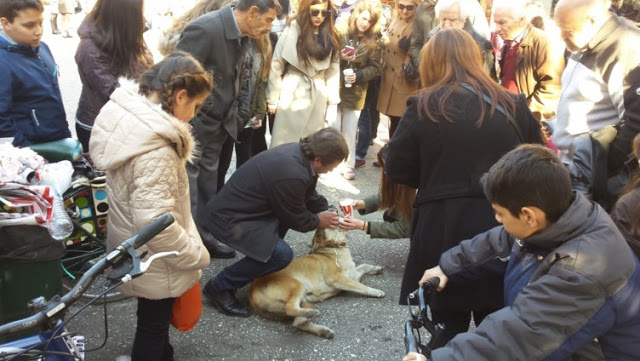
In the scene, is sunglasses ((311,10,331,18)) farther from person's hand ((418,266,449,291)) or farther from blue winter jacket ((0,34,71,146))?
person's hand ((418,266,449,291))

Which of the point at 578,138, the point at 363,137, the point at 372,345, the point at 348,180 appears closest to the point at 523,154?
the point at 578,138

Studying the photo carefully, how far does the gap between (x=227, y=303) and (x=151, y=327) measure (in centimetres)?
100

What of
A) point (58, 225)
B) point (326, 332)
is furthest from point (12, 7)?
point (326, 332)

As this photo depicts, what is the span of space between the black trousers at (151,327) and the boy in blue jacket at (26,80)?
1.58 m

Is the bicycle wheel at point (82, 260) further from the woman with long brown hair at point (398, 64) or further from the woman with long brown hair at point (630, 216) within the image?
the woman with long brown hair at point (398, 64)

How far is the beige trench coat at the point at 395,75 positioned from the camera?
6.13 metres

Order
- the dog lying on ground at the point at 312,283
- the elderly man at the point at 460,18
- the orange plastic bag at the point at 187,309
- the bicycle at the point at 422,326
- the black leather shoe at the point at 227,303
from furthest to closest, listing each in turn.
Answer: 1. the elderly man at the point at 460,18
2. the black leather shoe at the point at 227,303
3. the dog lying on ground at the point at 312,283
4. the orange plastic bag at the point at 187,309
5. the bicycle at the point at 422,326

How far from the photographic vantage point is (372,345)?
3.71 meters

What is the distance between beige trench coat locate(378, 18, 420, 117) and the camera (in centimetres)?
613

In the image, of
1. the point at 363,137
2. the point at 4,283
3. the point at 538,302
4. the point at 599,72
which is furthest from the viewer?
the point at 363,137

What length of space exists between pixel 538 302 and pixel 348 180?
4.75m

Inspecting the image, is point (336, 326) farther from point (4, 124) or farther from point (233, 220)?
point (4, 124)

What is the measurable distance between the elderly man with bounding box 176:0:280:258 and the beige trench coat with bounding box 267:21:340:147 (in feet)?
3.65

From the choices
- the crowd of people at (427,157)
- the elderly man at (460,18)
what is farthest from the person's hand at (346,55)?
the elderly man at (460,18)
